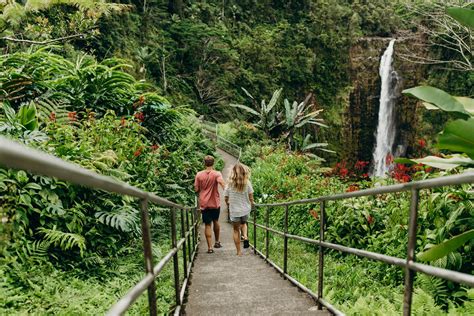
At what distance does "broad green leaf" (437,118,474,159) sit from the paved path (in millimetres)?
1452

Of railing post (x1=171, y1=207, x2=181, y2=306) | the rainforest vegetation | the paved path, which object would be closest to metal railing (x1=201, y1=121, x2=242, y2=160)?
the rainforest vegetation

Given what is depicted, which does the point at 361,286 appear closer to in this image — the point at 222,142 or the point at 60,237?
the point at 60,237

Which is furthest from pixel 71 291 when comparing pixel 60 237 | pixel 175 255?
pixel 175 255

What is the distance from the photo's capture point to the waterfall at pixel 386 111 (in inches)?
1035

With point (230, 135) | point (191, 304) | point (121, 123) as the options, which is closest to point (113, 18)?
point (230, 135)

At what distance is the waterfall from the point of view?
2628cm

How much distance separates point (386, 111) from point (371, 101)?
1.88 metres

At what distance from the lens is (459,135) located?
2.38 metres

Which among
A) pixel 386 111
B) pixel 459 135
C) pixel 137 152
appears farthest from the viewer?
pixel 386 111

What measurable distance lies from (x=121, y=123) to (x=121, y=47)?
1500 cm

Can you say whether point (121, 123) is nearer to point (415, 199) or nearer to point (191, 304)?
point (191, 304)

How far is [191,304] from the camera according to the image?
327 cm

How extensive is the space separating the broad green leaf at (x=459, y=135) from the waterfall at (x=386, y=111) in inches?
944

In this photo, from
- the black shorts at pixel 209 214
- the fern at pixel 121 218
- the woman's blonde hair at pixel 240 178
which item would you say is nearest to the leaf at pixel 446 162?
the fern at pixel 121 218
